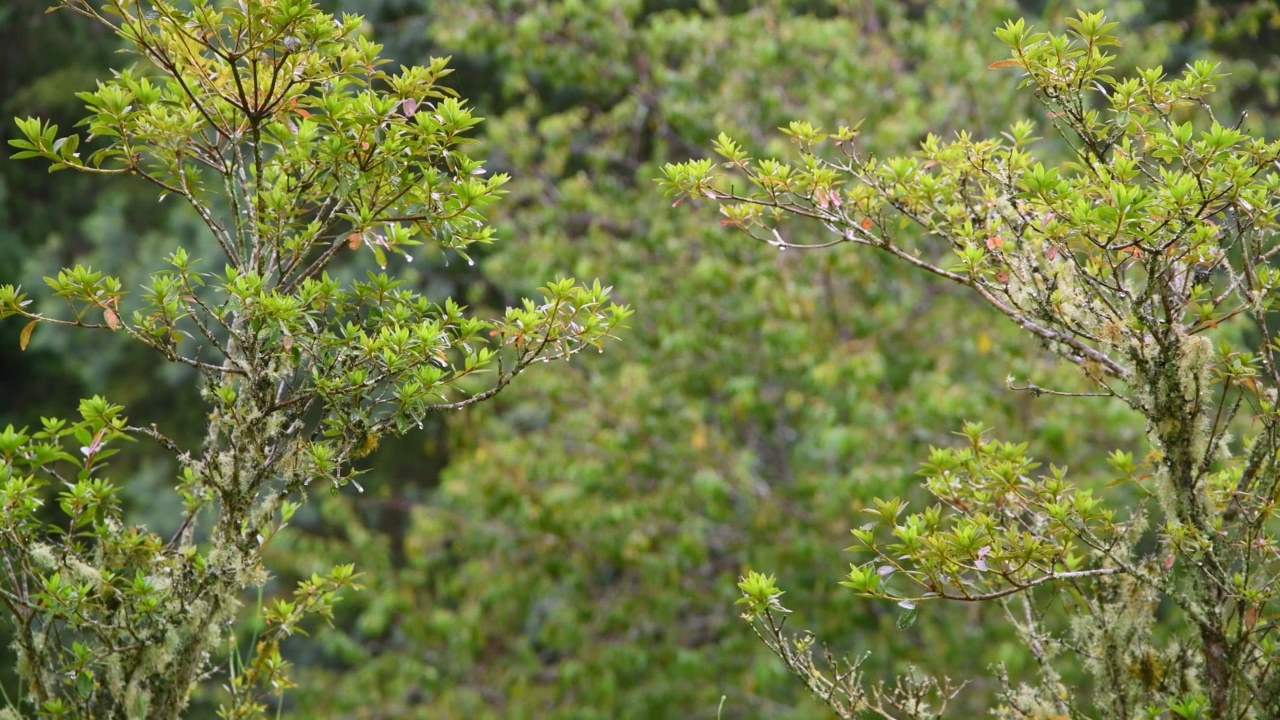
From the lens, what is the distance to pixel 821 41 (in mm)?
5504

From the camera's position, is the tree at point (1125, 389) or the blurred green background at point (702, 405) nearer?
the tree at point (1125, 389)

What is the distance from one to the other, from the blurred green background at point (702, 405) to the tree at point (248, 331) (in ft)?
10.1

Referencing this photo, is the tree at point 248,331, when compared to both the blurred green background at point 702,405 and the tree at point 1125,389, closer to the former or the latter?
the tree at point 1125,389

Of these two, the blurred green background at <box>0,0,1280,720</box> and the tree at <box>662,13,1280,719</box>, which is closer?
the tree at <box>662,13,1280,719</box>

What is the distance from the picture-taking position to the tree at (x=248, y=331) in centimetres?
174

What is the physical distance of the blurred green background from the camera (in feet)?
16.7

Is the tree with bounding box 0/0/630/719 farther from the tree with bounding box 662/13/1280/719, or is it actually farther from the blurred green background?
the blurred green background

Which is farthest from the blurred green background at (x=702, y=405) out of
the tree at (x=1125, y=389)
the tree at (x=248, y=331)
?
the tree at (x=248, y=331)

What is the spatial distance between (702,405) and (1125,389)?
3636 millimetres

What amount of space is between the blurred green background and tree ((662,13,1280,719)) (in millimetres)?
2608

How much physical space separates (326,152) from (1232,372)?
1447 millimetres

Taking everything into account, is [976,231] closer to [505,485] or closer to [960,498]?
[960,498]

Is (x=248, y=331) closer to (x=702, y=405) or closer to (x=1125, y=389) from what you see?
(x=1125, y=389)

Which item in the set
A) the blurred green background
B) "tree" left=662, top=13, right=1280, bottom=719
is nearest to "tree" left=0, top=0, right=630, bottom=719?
"tree" left=662, top=13, right=1280, bottom=719
